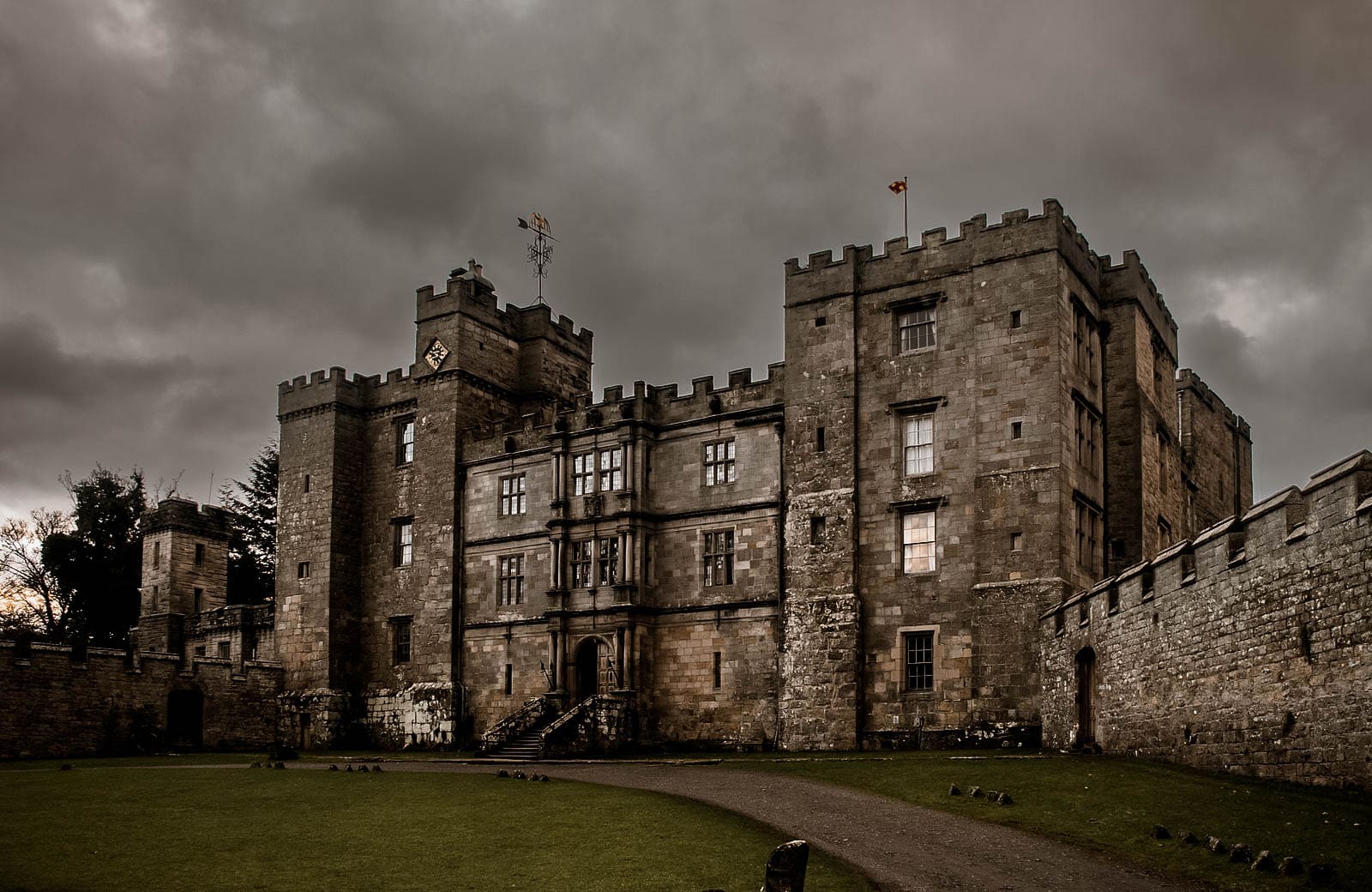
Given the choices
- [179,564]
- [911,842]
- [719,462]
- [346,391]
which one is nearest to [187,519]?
[179,564]

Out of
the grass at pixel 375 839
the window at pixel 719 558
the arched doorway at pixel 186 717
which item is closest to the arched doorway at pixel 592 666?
the window at pixel 719 558

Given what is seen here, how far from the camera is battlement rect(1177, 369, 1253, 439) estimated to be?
149 feet

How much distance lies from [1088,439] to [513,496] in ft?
61.9

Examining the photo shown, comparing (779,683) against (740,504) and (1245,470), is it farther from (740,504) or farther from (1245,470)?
(1245,470)

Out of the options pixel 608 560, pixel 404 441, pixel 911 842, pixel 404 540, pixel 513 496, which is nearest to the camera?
pixel 911 842

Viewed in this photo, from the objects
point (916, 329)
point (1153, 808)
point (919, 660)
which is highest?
point (916, 329)

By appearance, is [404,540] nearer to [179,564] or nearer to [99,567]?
[179,564]

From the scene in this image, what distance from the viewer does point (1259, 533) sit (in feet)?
69.6

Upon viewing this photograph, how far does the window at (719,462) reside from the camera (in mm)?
40719

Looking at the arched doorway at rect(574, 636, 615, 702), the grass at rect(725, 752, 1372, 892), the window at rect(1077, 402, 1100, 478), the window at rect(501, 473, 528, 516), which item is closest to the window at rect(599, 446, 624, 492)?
the window at rect(501, 473, 528, 516)

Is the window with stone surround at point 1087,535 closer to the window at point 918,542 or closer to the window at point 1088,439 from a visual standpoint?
the window at point 1088,439

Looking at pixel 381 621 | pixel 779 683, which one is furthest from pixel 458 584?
pixel 779 683

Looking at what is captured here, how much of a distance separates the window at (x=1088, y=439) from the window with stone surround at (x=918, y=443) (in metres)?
3.92

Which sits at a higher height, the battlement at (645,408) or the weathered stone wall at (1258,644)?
the battlement at (645,408)
